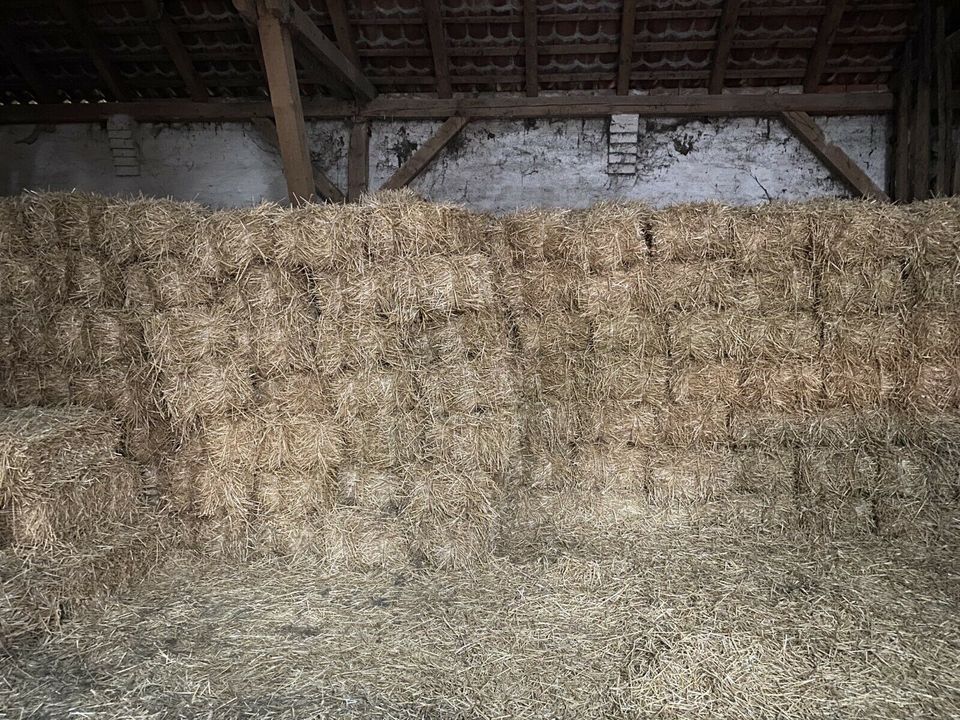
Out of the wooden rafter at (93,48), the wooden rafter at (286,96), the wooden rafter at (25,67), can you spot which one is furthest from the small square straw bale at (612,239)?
the wooden rafter at (25,67)

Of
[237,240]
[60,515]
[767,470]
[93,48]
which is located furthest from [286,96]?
[767,470]

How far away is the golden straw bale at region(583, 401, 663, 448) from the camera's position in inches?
180

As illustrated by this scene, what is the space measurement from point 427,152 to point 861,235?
19.4 feet

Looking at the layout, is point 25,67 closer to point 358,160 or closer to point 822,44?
point 358,160

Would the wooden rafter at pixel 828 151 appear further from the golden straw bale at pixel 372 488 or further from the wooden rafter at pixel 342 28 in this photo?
the golden straw bale at pixel 372 488

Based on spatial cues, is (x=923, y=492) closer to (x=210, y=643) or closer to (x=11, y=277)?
(x=210, y=643)

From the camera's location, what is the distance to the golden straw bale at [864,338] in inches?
170

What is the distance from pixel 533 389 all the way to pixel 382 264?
4.68ft

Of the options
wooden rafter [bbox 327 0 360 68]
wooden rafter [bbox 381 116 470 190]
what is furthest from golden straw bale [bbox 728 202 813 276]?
wooden rafter [bbox 327 0 360 68]

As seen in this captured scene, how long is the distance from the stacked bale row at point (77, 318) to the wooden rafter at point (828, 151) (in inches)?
316

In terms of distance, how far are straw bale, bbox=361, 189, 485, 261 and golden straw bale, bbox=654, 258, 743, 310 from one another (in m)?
1.51

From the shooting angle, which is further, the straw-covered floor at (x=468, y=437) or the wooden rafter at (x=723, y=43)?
the wooden rafter at (x=723, y=43)

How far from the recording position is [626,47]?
774cm

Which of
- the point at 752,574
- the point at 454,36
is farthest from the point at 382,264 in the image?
the point at 454,36
